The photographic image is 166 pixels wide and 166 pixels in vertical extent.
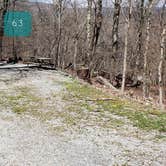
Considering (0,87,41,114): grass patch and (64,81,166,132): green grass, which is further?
(0,87,41,114): grass patch

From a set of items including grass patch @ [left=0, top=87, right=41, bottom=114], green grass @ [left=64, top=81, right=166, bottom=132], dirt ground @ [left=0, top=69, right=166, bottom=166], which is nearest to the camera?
dirt ground @ [left=0, top=69, right=166, bottom=166]

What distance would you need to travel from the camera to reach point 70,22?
39.3 m

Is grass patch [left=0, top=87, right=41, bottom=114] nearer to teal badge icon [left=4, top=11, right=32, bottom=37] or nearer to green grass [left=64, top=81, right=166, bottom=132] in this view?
green grass [left=64, top=81, right=166, bottom=132]

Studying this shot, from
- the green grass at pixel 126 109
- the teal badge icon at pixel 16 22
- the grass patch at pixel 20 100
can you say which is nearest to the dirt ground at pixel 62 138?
the grass patch at pixel 20 100

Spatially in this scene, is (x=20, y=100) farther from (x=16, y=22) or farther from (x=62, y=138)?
(x=16, y=22)

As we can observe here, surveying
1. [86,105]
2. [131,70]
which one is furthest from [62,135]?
[131,70]

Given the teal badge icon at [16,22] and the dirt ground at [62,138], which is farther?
the teal badge icon at [16,22]

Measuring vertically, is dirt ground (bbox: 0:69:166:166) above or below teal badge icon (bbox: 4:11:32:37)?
below

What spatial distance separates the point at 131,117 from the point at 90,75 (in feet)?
37.4

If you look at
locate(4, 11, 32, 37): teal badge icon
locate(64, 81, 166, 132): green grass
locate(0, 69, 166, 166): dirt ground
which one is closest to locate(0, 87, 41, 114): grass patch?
locate(0, 69, 166, 166): dirt ground

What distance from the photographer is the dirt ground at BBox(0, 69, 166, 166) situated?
749cm

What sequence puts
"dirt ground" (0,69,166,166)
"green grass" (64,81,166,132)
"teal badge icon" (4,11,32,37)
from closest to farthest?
"dirt ground" (0,69,166,166)
"green grass" (64,81,166,132)
"teal badge icon" (4,11,32,37)

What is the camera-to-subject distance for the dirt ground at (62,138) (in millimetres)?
7488

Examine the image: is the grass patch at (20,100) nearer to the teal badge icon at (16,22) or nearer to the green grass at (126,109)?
the green grass at (126,109)
